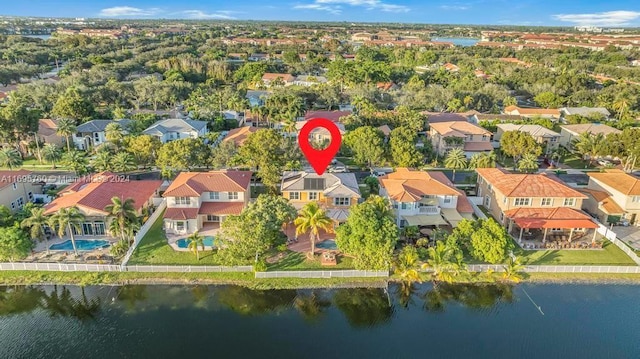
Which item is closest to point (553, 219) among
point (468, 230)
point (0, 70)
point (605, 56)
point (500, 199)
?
point (500, 199)

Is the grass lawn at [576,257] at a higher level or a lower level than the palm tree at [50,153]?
lower

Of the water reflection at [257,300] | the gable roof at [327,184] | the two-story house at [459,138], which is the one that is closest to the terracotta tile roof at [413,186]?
the gable roof at [327,184]

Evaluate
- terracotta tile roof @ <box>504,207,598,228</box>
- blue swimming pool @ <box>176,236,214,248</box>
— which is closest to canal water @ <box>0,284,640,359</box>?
blue swimming pool @ <box>176,236,214,248</box>

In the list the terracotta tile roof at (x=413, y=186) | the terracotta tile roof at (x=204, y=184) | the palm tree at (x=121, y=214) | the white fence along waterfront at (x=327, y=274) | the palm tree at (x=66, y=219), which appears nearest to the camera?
the white fence along waterfront at (x=327, y=274)

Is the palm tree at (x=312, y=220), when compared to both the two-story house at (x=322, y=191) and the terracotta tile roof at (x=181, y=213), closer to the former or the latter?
the two-story house at (x=322, y=191)

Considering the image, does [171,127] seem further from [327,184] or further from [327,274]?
[327,274]

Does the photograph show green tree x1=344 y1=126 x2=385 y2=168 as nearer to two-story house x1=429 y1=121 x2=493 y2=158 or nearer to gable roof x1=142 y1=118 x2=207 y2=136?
two-story house x1=429 y1=121 x2=493 y2=158
